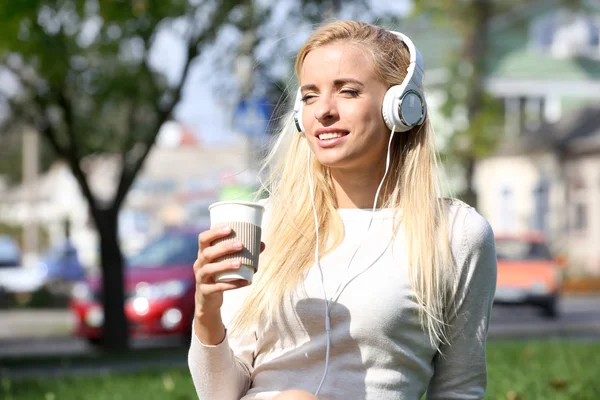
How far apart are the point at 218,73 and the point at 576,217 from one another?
22.4 metres

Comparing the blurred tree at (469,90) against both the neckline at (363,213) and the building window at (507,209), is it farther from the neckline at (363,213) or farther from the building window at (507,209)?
the neckline at (363,213)

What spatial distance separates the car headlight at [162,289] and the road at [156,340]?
2.67 ft

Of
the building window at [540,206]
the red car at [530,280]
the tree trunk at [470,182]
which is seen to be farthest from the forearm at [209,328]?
the building window at [540,206]

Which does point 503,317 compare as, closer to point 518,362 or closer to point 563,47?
point 518,362

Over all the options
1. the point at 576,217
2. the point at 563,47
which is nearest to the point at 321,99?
the point at 576,217

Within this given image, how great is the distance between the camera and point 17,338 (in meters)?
17.1

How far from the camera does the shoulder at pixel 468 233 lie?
2.93 m

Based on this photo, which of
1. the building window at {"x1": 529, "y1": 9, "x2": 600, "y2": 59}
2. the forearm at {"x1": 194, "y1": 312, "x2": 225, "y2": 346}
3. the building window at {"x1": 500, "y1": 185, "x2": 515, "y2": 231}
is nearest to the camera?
the forearm at {"x1": 194, "y1": 312, "x2": 225, "y2": 346}

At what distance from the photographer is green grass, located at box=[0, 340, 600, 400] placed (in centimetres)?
579

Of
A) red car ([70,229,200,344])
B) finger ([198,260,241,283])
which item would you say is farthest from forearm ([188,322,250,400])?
red car ([70,229,200,344])

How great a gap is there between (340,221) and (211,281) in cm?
65

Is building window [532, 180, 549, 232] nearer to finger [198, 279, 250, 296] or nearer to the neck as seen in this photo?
the neck

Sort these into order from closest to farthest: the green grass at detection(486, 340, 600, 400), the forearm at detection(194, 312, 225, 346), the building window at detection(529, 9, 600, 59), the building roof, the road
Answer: the forearm at detection(194, 312, 225, 346) → the green grass at detection(486, 340, 600, 400) → the road → the building roof → the building window at detection(529, 9, 600, 59)

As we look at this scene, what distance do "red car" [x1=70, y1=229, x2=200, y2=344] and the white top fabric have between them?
9.94 meters
